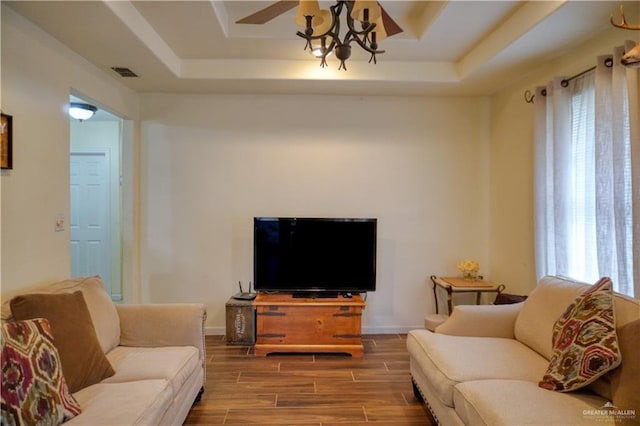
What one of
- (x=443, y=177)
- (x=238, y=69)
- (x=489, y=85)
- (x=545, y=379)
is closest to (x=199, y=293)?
(x=238, y=69)

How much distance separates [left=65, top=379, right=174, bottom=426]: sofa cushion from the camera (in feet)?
5.20

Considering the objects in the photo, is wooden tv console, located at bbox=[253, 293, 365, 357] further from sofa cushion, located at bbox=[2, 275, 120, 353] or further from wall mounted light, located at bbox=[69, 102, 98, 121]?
wall mounted light, located at bbox=[69, 102, 98, 121]

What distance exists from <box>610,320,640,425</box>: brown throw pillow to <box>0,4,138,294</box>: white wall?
3.20 metres

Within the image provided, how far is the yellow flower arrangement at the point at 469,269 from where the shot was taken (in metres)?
3.81

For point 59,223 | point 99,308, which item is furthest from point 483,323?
point 59,223

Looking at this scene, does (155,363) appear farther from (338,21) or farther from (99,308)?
(338,21)

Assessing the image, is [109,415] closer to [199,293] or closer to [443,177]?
[199,293]

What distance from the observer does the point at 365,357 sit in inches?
134

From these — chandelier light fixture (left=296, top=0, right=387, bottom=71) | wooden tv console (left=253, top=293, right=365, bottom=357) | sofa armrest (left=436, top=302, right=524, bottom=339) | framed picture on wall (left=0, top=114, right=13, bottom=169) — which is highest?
chandelier light fixture (left=296, top=0, right=387, bottom=71)

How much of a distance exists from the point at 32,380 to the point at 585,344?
8.10 ft

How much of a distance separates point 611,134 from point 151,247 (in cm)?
415

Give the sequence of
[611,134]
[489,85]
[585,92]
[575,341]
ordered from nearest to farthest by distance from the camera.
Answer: [575,341]
[611,134]
[585,92]
[489,85]

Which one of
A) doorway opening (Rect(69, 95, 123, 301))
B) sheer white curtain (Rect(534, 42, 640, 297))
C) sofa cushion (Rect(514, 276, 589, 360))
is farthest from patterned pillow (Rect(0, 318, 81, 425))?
doorway opening (Rect(69, 95, 123, 301))

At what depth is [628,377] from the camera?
156 cm
